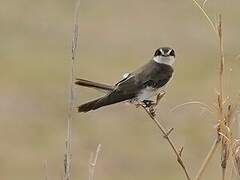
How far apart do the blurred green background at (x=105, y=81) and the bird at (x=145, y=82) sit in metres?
8.90

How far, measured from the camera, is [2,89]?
2080 centimetres

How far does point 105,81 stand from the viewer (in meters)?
21.3

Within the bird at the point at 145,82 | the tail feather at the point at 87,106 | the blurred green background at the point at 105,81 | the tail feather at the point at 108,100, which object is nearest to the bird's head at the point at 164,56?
the bird at the point at 145,82

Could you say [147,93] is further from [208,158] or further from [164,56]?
[208,158]

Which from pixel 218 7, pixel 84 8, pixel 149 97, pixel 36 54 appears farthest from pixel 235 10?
pixel 149 97

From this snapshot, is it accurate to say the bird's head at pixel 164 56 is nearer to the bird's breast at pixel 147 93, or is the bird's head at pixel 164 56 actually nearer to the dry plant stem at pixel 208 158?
the bird's breast at pixel 147 93

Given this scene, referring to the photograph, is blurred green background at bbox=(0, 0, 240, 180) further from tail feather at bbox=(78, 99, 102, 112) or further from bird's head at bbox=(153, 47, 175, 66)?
tail feather at bbox=(78, 99, 102, 112)

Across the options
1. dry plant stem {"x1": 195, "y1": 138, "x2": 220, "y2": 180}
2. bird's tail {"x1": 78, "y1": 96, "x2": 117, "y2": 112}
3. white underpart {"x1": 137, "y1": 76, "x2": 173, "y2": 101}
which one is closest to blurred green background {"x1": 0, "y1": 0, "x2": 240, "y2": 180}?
white underpart {"x1": 137, "y1": 76, "x2": 173, "y2": 101}

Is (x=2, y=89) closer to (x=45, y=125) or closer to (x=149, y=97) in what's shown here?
(x=45, y=125)

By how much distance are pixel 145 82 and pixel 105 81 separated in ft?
55.1

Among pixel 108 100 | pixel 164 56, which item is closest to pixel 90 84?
pixel 108 100

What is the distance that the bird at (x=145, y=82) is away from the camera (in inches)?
167

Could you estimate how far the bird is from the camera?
4234mm

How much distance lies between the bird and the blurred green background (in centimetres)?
890
